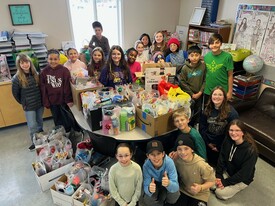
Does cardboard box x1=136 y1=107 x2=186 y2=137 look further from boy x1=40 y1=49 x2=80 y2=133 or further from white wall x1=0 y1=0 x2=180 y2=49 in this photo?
white wall x1=0 y1=0 x2=180 y2=49

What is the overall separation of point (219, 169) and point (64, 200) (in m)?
1.57

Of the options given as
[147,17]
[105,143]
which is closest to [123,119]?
[105,143]

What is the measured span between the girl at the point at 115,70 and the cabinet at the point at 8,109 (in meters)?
1.49

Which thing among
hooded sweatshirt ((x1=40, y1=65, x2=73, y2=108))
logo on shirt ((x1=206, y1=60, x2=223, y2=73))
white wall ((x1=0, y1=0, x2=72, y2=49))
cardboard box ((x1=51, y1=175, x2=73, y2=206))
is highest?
white wall ((x1=0, y1=0, x2=72, y2=49))

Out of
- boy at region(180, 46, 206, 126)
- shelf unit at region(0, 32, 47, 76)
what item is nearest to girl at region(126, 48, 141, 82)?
boy at region(180, 46, 206, 126)

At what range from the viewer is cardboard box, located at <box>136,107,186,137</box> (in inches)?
73.3

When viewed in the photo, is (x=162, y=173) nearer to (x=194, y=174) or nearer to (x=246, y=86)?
(x=194, y=174)

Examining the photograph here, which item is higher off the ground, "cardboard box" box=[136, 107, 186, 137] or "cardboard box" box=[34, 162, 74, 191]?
"cardboard box" box=[136, 107, 186, 137]

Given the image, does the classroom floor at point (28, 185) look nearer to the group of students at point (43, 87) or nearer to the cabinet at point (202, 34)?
the group of students at point (43, 87)

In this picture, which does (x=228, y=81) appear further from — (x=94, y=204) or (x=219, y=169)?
(x=94, y=204)

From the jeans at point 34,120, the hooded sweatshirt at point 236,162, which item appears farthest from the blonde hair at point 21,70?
the hooded sweatshirt at point 236,162

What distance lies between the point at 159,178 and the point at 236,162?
871mm

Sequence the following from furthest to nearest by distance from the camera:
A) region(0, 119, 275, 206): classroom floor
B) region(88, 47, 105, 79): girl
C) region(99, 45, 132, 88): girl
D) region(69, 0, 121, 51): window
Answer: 1. region(69, 0, 121, 51): window
2. region(88, 47, 105, 79): girl
3. region(99, 45, 132, 88): girl
4. region(0, 119, 275, 206): classroom floor

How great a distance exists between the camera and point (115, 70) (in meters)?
2.59
